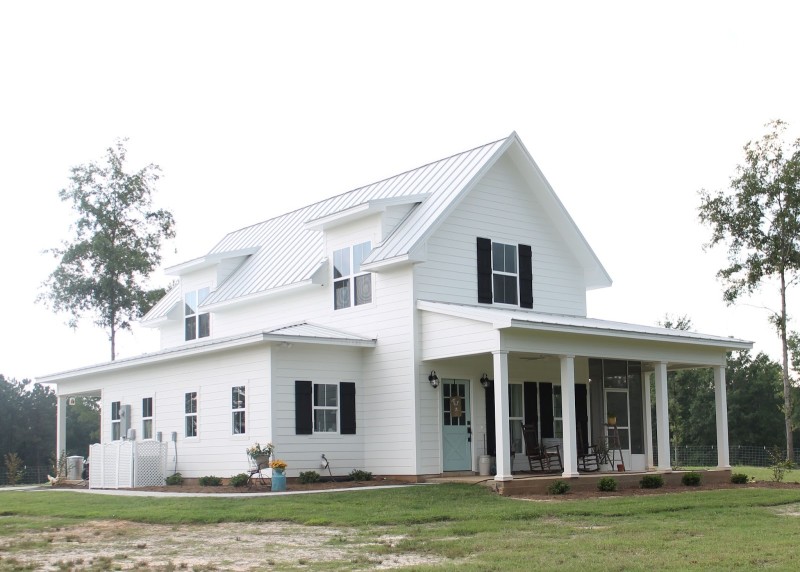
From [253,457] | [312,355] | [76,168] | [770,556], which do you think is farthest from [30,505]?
[76,168]

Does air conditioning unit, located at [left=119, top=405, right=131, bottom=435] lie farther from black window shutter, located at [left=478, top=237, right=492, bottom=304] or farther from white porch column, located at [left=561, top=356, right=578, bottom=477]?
white porch column, located at [left=561, top=356, right=578, bottom=477]

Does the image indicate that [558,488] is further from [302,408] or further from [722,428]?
[722,428]

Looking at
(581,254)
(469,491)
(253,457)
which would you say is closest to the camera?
(469,491)

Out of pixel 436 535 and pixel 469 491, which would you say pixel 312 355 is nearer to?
pixel 469 491

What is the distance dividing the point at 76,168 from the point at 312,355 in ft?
73.7

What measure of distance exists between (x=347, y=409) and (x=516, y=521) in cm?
878

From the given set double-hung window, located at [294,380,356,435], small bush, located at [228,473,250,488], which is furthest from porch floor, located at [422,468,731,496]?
small bush, located at [228,473,250,488]

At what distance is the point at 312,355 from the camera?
22.4 meters

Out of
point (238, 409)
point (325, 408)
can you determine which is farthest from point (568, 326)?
point (238, 409)

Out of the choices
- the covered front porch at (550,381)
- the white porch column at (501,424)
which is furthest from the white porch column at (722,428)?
the white porch column at (501,424)

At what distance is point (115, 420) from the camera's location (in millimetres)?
28219

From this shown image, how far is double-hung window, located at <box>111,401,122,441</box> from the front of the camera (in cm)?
2809

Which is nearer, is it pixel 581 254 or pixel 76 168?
pixel 581 254

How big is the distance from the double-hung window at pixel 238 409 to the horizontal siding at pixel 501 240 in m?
4.81
